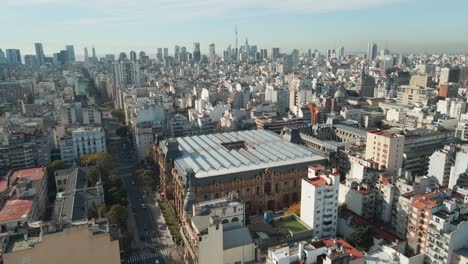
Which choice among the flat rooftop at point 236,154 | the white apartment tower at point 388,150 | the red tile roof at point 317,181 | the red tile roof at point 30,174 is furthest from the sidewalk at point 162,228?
the white apartment tower at point 388,150

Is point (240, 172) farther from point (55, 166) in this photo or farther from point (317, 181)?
point (55, 166)

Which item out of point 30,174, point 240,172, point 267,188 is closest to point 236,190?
point 240,172

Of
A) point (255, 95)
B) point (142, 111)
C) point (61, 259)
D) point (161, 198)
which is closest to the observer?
point (61, 259)

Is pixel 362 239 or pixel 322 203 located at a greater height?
pixel 322 203

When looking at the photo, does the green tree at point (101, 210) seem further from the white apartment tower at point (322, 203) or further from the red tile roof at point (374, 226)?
the red tile roof at point (374, 226)

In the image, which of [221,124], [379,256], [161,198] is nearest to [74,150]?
[161,198]

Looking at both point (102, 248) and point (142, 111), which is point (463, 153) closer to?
point (102, 248)
